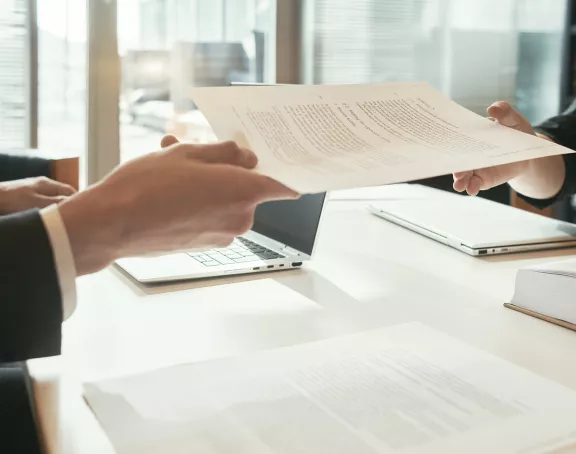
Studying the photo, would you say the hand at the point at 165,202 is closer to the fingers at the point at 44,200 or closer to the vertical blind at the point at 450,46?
the fingers at the point at 44,200

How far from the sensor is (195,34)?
11.3 ft

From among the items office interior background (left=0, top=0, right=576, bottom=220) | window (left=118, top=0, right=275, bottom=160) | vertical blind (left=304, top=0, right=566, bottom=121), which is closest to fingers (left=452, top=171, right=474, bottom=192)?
office interior background (left=0, top=0, right=576, bottom=220)

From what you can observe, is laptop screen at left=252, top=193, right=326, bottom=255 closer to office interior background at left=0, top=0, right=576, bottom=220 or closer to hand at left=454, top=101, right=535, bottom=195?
hand at left=454, top=101, right=535, bottom=195

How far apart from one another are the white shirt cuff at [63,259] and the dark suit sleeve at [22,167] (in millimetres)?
1556

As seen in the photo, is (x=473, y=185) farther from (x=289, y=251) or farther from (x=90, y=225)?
(x=90, y=225)

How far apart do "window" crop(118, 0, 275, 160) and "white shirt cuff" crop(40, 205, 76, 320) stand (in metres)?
2.59

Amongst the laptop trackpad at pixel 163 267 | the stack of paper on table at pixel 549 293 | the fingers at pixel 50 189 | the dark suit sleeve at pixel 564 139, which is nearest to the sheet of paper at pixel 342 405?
the stack of paper on table at pixel 549 293

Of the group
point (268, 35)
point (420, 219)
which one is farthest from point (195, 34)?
point (420, 219)

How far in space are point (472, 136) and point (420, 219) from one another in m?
0.55

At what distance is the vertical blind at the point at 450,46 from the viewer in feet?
11.8

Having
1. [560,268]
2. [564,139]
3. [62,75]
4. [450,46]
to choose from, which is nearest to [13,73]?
[62,75]

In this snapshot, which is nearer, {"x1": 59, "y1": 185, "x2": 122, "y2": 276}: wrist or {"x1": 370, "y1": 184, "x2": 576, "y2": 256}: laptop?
{"x1": 59, "y1": 185, "x2": 122, "y2": 276}: wrist

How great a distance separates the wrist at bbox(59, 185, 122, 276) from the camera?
2.12 ft

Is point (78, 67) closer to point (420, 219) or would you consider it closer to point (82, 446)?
point (420, 219)
